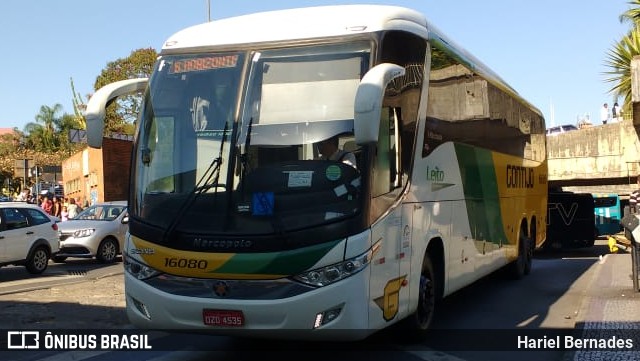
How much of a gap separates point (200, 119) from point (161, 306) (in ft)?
5.44

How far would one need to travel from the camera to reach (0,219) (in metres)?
13.9

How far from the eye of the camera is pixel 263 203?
213 inches

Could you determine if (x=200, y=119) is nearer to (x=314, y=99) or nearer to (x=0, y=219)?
(x=314, y=99)

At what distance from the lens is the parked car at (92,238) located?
1681cm

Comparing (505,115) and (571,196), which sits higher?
(505,115)

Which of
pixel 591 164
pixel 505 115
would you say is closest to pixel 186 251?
pixel 505 115

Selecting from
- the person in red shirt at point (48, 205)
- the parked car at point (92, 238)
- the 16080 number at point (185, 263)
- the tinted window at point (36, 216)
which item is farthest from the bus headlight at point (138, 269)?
the person in red shirt at point (48, 205)

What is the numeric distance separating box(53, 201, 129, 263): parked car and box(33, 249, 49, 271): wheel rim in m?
1.89

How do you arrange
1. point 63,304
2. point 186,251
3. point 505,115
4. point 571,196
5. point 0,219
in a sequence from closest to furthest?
1. point 186,251
2. point 63,304
3. point 505,115
4. point 0,219
5. point 571,196

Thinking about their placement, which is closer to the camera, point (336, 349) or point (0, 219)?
point (336, 349)

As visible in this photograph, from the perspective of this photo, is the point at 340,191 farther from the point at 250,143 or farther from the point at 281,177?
the point at 250,143

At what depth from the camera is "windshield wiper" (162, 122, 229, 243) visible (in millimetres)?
5559

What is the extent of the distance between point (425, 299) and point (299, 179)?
240 cm

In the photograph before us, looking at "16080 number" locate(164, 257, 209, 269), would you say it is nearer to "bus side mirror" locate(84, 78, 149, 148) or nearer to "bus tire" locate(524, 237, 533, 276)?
"bus side mirror" locate(84, 78, 149, 148)
